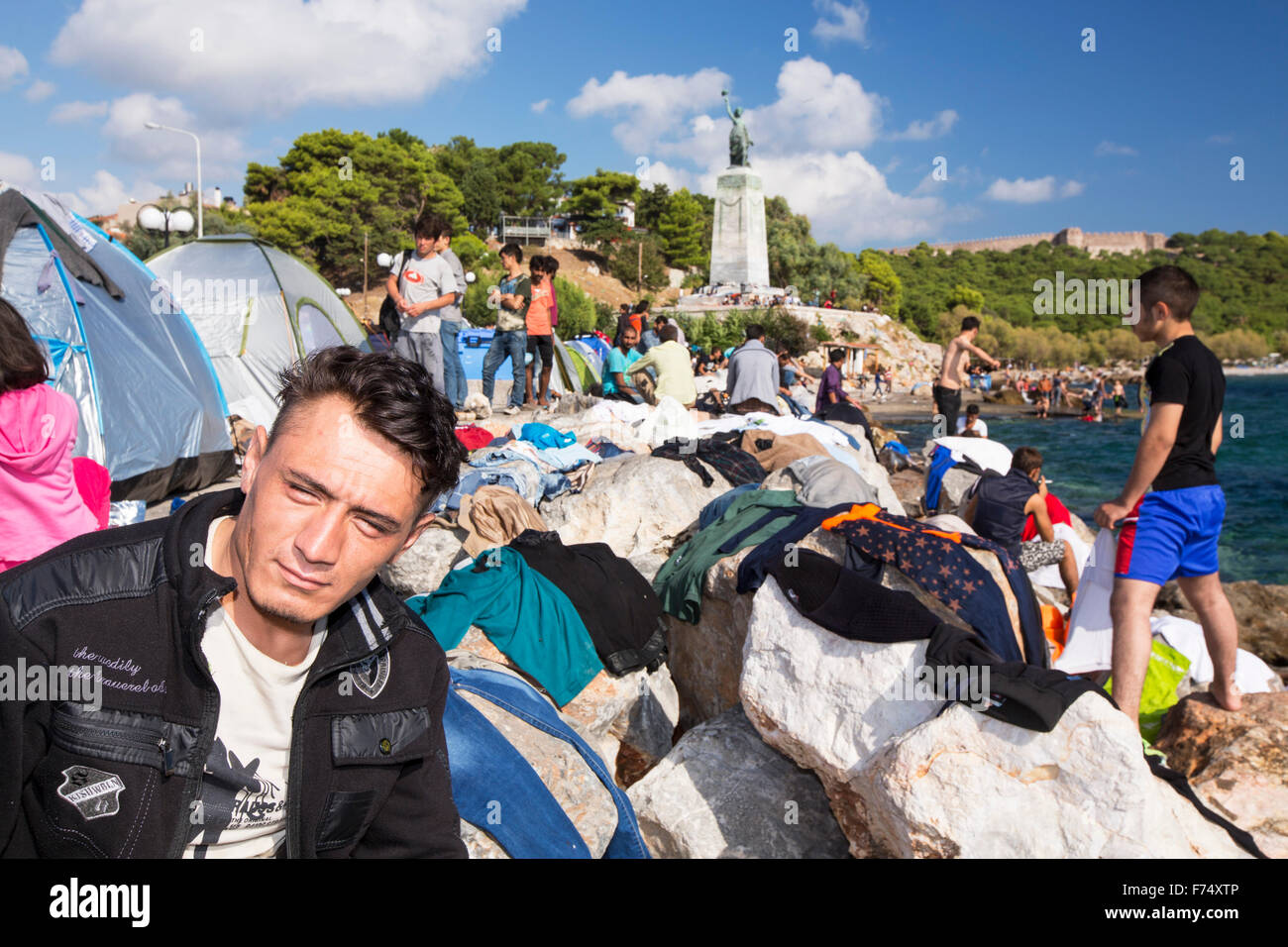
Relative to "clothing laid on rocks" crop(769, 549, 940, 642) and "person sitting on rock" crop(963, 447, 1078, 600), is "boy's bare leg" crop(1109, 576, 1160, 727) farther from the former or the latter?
"person sitting on rock" crop(963, 447, 1078, 600)

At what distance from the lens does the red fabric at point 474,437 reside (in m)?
7.43

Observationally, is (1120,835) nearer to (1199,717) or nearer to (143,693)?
(1199,717)

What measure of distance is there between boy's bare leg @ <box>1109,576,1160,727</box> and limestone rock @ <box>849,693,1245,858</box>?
99cm

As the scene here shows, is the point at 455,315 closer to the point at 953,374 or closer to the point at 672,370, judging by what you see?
the point at 672,370

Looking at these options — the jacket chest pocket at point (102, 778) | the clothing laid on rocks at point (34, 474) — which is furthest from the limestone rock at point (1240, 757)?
the clothing laid on rocks at point (34, 474)

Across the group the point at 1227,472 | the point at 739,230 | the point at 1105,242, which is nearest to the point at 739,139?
the point at 739,230

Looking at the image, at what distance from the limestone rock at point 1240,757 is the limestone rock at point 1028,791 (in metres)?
0.59

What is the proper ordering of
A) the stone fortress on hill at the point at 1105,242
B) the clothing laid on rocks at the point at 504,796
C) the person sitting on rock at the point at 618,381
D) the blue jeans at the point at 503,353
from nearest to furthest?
the clothing laid on rocks at the point at 504,796 < the blue jeans at the point at 503,353 < the person sitting on rock at the point at 618,381 < the stone fortress on hill at the point at 1105,242

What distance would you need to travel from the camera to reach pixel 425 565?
482cm

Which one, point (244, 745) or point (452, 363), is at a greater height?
point (452, 363)

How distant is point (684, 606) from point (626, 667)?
49 centimetres

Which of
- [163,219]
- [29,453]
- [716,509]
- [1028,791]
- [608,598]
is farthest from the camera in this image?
[163,219]

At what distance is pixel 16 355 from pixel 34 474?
0.39 m

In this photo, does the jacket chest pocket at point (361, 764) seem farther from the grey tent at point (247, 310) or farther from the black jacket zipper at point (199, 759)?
the grey tent at point (247, 310)
